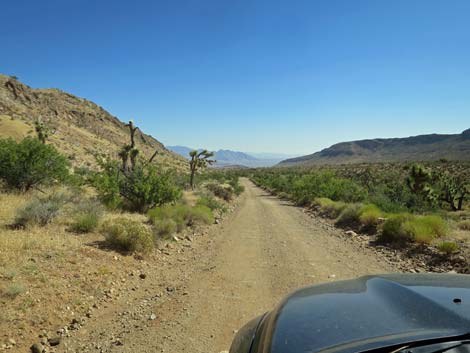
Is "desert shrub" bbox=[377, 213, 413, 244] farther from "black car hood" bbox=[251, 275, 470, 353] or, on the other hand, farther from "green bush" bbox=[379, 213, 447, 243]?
"black car hood" bbox=[251, 275, 470, 353]

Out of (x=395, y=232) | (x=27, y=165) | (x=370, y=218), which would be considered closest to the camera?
(x=395, y=232)

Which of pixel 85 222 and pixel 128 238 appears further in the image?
pixel 85 222

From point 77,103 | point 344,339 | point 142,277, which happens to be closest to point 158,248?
point 142,277

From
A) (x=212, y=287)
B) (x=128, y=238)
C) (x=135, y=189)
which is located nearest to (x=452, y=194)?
(x=135, y=189)

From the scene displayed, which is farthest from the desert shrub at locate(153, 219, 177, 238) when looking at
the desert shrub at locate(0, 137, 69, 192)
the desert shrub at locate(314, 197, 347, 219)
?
the desert shrub at locate(314, 197, 347, 219)

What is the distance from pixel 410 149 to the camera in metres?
145

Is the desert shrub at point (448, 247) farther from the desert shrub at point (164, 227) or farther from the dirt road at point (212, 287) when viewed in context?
the desert shrub at point (164, 227)

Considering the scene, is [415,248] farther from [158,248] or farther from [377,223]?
[158,248]

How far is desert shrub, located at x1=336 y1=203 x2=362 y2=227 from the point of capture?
14005mm

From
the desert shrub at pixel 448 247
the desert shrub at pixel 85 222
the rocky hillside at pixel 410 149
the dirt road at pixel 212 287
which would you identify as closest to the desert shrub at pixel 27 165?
the desert shrub at pixel 85 222

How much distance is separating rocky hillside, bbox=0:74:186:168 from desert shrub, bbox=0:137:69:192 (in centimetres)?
2797

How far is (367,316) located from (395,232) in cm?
917

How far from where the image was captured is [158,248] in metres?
9.22

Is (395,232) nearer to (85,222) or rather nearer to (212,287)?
(212,287)
